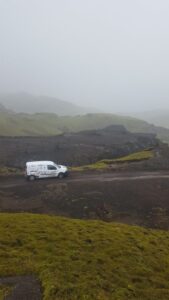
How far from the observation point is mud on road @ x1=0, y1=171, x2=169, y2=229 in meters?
37.6

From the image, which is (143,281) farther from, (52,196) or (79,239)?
(52,196)

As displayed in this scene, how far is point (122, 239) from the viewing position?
90.5ft

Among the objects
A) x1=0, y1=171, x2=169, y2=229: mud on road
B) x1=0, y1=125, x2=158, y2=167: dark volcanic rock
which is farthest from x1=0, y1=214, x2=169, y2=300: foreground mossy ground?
x1=0, y1=125, x2=158, y2=167: dark volcanic rock

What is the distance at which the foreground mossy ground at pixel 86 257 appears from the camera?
63.0ft

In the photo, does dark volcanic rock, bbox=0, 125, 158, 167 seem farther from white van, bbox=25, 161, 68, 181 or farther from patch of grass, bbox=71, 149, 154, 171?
white van, bbox=25, 161, 68, 181

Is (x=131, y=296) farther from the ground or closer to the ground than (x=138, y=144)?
closer to the ground

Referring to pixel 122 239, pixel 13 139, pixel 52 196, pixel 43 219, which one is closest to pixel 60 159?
pixel 13 139

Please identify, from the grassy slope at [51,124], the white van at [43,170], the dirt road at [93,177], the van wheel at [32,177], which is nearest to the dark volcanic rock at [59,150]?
the dirt road at [93,177]

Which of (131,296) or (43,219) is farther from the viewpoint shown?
(43,219)

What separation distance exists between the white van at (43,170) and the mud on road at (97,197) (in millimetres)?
978

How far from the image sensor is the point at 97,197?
41.5 meters

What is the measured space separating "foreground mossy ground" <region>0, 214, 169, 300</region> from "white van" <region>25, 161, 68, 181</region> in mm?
18206

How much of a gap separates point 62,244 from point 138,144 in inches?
2465

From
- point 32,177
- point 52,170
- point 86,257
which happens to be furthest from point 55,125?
point 86,257
